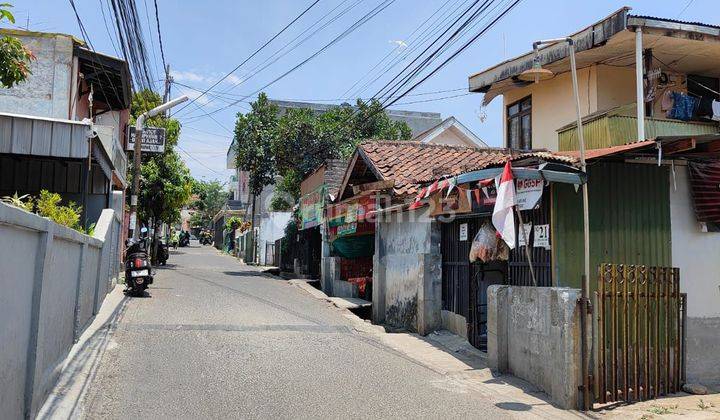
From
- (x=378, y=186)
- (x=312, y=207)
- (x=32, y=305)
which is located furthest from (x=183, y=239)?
(x=32, y=305)

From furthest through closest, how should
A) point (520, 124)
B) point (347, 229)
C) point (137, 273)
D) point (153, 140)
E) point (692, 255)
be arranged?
point (153, 140) < point (520, 124) < point (347, 229) < point (137, 273) < point (692, 255)

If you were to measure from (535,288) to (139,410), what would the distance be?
182 inches

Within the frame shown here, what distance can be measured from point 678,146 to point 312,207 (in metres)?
14.4

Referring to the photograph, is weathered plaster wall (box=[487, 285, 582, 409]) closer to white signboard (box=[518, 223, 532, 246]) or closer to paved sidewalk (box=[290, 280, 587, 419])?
paved sidewalk (box=[290, 280, 587, 419])

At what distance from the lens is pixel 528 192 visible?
26.8 feet

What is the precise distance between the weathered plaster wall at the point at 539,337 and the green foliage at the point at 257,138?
631 inches

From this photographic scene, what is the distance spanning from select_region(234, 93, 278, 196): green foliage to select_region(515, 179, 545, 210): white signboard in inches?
619

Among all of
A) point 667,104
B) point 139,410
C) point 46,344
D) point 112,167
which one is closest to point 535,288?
point 139,410

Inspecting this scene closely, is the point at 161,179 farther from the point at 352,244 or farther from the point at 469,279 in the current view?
the point at 469,279

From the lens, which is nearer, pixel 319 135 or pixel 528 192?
pixel 528 192

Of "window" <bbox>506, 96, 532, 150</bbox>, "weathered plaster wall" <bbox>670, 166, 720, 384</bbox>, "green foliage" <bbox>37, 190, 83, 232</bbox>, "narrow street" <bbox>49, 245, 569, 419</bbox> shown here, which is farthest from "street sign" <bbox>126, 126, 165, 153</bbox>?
"weathered plaster wall" <bbox>670, 166, 720, 384</bbox>

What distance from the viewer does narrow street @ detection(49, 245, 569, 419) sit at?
6016 mm

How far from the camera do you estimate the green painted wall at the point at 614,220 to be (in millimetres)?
7773

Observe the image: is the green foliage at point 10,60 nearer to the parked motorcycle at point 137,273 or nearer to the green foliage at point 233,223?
the parked motorcycle at point 137,273
